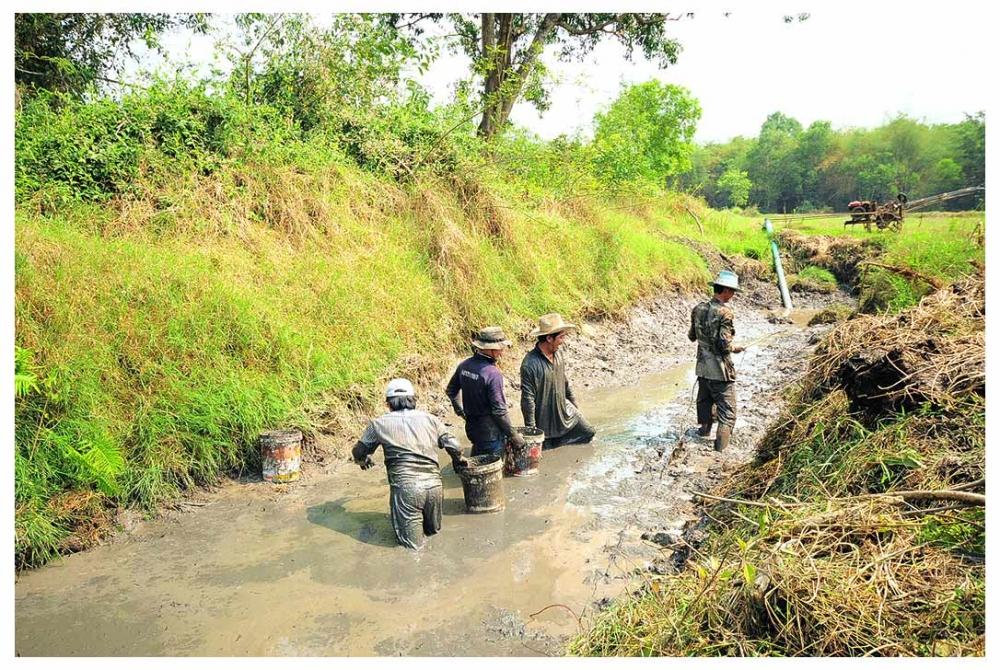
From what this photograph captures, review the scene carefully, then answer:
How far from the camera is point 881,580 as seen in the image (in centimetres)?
349

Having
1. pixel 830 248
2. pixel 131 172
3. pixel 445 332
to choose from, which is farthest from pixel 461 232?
pixel 830 248

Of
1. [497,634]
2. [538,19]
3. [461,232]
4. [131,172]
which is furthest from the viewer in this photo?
[538,19]

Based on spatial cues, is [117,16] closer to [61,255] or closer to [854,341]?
[61,255]

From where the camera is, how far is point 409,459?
18.0 ft

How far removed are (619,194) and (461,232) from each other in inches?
300

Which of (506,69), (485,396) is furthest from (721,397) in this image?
(506,69)

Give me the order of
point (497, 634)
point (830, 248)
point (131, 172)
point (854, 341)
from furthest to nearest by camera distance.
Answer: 1. point (830, 248)
2. point (131, 172)
3. point (854, 341)
4. point (497, 634)

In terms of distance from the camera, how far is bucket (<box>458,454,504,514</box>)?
5902 millimetres

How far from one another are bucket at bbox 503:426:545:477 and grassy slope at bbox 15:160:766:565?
2.07m

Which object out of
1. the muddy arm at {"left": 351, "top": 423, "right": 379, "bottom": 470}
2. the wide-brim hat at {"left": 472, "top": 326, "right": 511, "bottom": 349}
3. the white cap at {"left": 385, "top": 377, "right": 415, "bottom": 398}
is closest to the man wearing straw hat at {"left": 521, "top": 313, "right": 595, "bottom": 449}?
the wide-brim hat at {"left": 472, "top": 326, "right": 511, "bottom": 349}

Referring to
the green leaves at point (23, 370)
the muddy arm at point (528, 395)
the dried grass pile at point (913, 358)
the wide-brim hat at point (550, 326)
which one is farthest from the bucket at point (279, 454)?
the dried grass pile at point (913, 358)

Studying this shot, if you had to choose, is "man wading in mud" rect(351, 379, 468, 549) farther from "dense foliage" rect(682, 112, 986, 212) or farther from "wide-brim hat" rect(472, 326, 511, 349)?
"dense foliage" rect(682, 112, 986, 212)

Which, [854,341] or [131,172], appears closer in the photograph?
[854,341]

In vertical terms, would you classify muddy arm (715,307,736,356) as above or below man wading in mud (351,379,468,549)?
above
